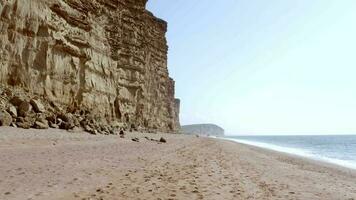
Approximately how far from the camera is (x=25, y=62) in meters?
18.6

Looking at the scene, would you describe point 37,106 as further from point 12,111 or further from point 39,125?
point 12,111

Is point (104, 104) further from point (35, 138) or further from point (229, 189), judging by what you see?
point (229, 189)

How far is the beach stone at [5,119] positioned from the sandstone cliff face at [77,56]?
1292 millimetres

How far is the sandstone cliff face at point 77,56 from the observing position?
17922 millimetres

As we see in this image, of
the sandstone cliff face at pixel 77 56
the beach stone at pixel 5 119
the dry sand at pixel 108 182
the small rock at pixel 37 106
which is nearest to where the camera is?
the dry sand at pixel 108 182

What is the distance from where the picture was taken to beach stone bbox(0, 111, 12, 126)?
14570 millimetres

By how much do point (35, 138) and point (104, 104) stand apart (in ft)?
52.8

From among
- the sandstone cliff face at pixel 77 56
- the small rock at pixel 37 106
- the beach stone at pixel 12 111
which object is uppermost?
the sandstone cliff face at pixel 77 56

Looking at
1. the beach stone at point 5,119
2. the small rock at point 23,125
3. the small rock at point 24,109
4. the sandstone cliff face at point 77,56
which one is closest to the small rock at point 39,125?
the small rock at point 24,109

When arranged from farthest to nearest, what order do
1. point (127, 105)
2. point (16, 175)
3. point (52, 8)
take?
point (127, 105)
point (52, 8)
point (16, 175)

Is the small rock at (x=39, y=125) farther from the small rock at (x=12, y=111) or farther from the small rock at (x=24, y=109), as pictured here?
the small rock at (x=12, y=111)

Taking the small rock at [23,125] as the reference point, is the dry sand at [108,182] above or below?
below

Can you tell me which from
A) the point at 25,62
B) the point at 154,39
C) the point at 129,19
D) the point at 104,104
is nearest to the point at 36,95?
the point at 25,62

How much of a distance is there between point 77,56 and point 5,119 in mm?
10133
